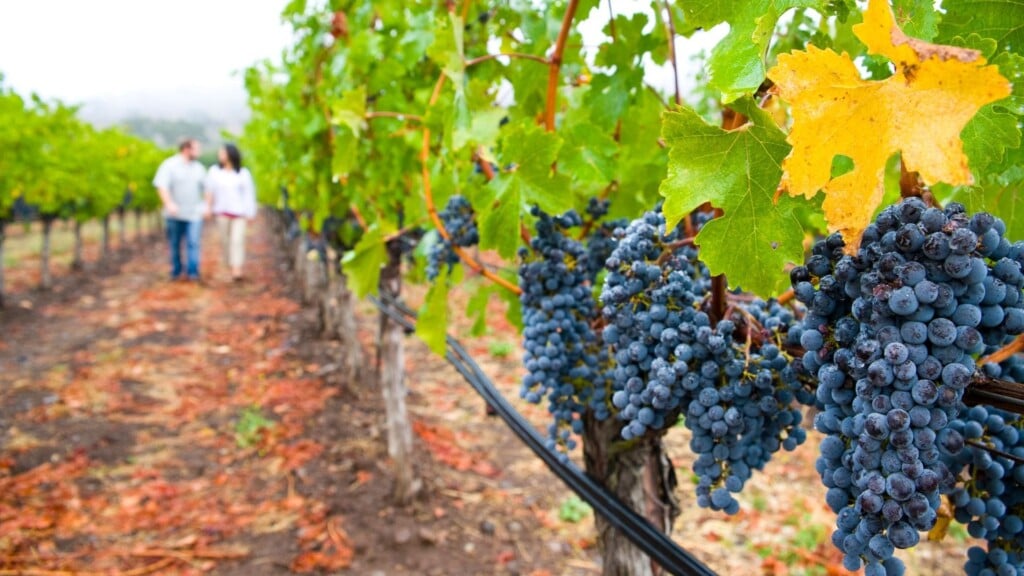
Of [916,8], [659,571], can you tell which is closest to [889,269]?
[916,8]

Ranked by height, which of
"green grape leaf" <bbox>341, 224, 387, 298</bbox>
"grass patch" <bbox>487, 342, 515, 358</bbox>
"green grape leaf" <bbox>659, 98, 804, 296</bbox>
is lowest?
"grass patch" <bbox>487, 342, 515, 358</bbox>

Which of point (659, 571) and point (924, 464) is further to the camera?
point (659, 571)

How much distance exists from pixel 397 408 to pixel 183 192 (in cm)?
783

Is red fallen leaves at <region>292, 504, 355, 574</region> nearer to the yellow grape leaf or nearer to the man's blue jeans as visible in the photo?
the yellow grape leaf

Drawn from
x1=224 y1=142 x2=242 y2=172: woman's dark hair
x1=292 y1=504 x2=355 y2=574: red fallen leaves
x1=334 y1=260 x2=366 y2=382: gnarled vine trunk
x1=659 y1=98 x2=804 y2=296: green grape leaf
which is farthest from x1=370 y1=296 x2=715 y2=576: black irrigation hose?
x1=224 y1=142 x2=242 y2=172: woman's dark hair

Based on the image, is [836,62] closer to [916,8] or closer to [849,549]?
[916,8]

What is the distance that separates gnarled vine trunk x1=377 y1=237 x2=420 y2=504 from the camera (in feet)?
13.3

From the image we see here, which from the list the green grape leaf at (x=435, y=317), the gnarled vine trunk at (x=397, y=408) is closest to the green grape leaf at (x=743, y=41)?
the green grape leaf at (x=435, y=317)

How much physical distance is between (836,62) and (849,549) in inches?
25.3

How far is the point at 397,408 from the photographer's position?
13.5 feet

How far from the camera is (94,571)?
3471mm

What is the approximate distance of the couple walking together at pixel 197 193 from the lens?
10180mm

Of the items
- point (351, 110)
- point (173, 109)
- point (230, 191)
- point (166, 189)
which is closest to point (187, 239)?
point (166, 189)

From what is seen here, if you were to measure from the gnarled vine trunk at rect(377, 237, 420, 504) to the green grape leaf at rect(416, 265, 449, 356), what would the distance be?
185 centimetres
